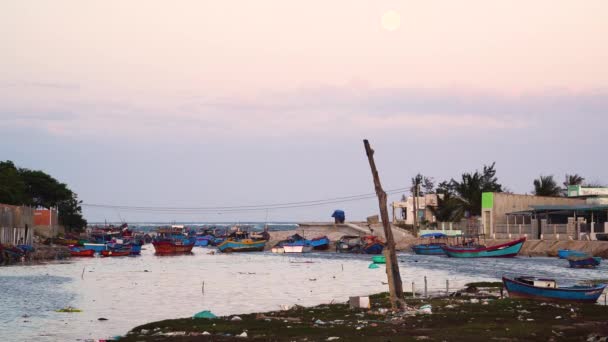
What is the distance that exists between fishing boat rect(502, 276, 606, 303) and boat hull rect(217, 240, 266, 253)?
9780 centimetres

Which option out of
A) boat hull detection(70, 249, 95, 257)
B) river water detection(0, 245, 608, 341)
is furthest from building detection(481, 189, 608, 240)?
boat hull detection(70, 249, 95, 257)

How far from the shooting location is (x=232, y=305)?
39312 millimetres

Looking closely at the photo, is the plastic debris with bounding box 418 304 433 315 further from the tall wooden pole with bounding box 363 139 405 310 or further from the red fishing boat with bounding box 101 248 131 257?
the red fishing boat with bounding box 101 248 131 257

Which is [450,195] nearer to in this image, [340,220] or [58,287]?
[340,220]

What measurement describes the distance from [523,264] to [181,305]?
1651 inches

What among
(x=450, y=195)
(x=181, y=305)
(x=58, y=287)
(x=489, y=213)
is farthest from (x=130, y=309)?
(x=450, y=195)

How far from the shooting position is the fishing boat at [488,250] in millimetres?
83750

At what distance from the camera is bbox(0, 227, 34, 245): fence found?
275ft

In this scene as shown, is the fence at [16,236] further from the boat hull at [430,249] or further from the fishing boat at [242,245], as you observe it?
the boat hull at [430,249]

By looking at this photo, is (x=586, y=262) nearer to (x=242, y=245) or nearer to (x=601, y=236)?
(x=601, y=236)

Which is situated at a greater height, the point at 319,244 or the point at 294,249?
the point at 319,244

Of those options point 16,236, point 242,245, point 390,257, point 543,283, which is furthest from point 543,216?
point 390,257

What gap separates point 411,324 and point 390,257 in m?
4.98

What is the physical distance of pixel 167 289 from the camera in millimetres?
50750
